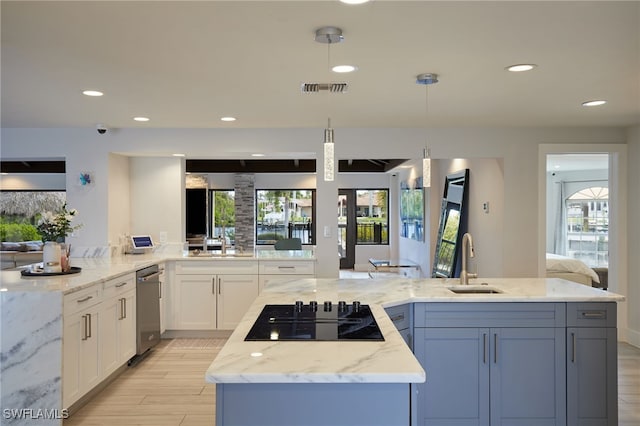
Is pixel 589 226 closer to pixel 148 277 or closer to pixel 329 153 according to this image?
pixel 148 277

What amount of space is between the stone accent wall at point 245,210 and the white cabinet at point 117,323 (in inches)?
251

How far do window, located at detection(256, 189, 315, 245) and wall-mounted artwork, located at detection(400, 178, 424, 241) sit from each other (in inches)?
82.1

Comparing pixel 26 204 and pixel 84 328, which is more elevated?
pixel 26 204

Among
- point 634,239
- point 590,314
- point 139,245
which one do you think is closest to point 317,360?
point 590,314

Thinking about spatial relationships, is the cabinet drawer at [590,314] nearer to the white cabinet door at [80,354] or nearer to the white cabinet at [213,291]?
the white cabinet door at [80,354]

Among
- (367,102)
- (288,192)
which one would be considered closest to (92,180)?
(367,102)

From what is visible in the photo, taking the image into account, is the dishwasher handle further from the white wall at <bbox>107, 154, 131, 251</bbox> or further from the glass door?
the glass door

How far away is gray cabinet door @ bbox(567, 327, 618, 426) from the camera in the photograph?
2.98m

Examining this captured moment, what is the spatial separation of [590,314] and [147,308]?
3708 mm

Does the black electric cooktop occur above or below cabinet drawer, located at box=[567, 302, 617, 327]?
above

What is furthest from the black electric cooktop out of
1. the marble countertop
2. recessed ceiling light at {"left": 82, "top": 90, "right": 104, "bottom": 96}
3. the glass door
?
the glass door

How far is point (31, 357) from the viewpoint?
9.77ft

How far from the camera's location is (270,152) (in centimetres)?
537

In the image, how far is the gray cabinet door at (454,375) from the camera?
2.91m
